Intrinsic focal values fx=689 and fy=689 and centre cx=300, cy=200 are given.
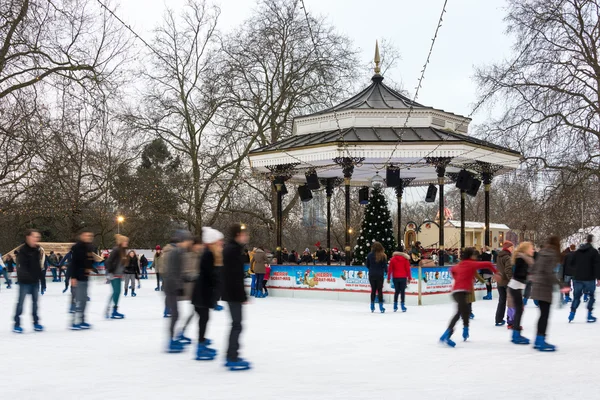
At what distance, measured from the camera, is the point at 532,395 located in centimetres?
607

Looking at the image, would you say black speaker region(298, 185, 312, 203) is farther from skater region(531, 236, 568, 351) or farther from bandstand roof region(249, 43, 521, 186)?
skater region(531, 236, 568, 351)

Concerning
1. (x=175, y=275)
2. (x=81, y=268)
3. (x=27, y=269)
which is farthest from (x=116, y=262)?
(x=175, y=275)

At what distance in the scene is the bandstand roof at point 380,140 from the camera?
1859 cm

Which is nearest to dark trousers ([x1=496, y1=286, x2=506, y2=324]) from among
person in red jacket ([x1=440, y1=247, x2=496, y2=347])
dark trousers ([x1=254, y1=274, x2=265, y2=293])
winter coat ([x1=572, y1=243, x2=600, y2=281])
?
winter coat ([x1=572, y1=243, x2=600, y2=281])

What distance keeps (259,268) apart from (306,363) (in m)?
11.8

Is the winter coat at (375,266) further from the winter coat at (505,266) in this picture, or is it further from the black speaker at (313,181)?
the black speaker at (313,181)

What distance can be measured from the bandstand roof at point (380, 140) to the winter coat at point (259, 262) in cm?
284

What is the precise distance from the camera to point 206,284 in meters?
8.05

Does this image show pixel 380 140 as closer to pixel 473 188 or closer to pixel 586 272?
pixel 473 188

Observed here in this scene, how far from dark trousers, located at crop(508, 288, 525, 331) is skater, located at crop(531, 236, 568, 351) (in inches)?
21.3

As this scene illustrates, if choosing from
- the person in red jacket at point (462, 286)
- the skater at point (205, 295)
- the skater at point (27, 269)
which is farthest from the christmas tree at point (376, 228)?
the skater at point (205, 295)

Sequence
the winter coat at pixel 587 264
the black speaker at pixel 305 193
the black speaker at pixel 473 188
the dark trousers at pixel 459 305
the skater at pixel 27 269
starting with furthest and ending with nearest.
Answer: the black speaker at pixel 305 193 < the black speaker at pixel 473 188 < the winter coat at pixel 587 264 < the skater at pixel 27 269 < the dark trousers at pixel 459 305

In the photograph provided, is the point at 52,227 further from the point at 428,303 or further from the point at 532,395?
the point at 532,395

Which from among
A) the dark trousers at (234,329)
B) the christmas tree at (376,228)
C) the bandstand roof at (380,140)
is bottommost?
the dark trousers at (234,329)
